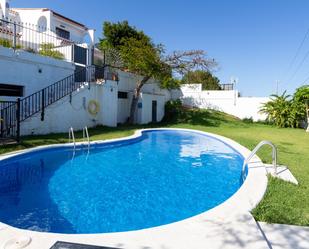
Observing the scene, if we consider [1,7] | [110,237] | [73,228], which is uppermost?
[1,7]

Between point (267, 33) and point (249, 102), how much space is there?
21.0 ft

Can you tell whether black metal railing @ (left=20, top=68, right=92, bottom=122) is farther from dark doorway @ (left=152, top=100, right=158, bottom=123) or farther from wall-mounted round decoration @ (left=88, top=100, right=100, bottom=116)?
dark doorway @ (left=152, top=100, right=158, bottom=123)

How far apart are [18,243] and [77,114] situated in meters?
11.8

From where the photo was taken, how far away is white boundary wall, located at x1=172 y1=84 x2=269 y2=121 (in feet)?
80.5

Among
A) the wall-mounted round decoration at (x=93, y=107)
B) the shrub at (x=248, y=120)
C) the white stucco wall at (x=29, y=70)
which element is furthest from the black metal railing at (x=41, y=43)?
the shrub at (x=248, y=120)

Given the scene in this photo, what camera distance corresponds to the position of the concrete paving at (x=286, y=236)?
318 cm

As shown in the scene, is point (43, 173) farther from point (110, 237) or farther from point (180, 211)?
point (110, 237)

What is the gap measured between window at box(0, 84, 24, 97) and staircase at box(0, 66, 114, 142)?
521 mm

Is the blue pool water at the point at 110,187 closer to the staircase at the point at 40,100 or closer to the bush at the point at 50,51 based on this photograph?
the staircase at the point at 40,100

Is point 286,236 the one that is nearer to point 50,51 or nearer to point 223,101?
point 50,51

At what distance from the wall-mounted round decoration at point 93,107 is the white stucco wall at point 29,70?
216 centimetres

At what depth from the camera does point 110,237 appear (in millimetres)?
3326

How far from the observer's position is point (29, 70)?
12.7 meters

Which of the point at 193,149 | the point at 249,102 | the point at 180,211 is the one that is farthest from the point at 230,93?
the point at 180,211
